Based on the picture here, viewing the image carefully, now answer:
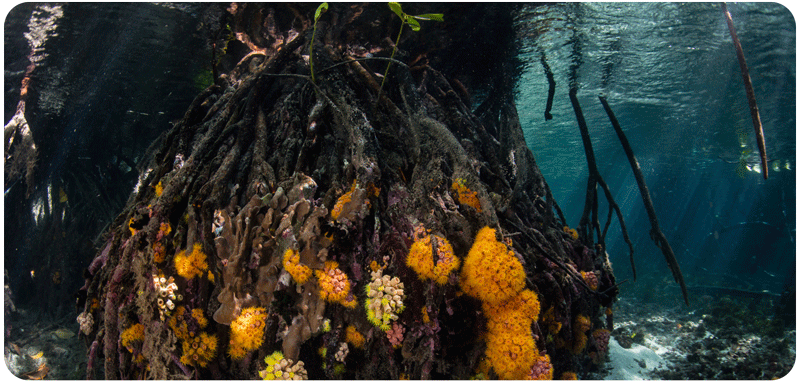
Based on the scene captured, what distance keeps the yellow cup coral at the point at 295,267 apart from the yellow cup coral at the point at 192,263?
0.68 metres

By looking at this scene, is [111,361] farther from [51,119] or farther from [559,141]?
[559,141]

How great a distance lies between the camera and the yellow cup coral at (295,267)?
1985 millimetres

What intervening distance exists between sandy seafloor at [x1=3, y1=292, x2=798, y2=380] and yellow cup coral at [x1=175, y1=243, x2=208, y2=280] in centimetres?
177

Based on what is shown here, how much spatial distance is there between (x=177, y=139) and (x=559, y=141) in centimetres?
2392

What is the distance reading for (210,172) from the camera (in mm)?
2707

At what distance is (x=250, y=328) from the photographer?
Result: 1.96 m

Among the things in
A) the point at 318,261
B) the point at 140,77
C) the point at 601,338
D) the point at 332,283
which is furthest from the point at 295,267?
the point at 140,77

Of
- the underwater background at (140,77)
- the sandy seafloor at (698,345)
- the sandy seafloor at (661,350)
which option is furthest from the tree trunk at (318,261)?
the sandy seafloor at (698,345)

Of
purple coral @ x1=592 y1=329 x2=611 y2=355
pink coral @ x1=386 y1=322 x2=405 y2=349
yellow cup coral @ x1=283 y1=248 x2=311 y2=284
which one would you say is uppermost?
yellow cup coral @ x1=283 y1=248 x2=311 y2=284

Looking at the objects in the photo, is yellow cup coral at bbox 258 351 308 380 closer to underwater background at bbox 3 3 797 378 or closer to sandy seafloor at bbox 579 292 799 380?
underwater background at bbox 3 3 797 378

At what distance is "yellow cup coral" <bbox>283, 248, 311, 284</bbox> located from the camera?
198 centimetres

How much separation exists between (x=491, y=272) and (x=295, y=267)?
4.28 ft

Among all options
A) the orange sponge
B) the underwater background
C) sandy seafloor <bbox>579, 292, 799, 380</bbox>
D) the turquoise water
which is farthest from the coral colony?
the turquoise water

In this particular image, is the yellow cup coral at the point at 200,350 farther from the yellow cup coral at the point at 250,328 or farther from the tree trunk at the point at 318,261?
the yellow cup coral at the point at 250,328
